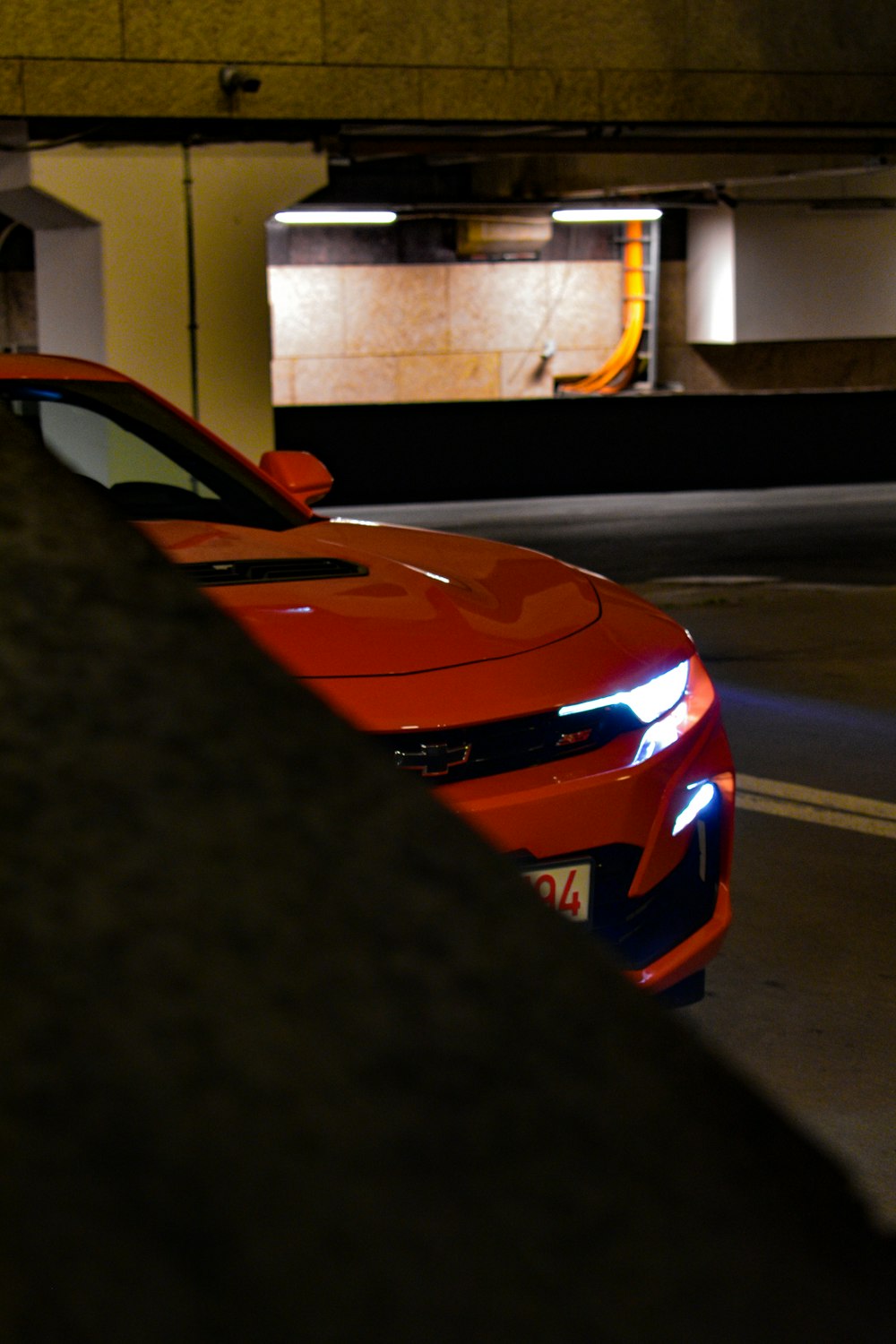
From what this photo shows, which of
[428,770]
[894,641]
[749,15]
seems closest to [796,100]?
[749,15]

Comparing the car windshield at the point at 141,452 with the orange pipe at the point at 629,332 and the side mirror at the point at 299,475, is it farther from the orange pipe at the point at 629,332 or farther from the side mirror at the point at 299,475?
the orange pipe at the point at 629,332

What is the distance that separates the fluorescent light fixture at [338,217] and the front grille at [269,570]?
18168 millimetres

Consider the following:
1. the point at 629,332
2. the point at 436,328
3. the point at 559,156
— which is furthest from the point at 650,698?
the point at 629,332

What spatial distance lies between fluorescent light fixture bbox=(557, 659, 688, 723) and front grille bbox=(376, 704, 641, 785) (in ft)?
0.05

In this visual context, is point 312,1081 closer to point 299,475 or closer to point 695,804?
point 695,804

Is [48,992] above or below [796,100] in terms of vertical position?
below

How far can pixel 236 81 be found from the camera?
13.3m

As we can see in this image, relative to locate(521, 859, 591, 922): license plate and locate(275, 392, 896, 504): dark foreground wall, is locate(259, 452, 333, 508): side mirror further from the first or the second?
locate(275, 392, 896, 504): dark foreground wall

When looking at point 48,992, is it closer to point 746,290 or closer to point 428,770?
point 428,770

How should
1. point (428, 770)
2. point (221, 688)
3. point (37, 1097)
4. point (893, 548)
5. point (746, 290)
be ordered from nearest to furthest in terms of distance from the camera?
point (37, 1097), point (221, 688), point (428, 770), point (893, 548), point (746, 290)

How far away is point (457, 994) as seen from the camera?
61 cm

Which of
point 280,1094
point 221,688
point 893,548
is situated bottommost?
point 893,548

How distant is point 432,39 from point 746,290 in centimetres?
1043

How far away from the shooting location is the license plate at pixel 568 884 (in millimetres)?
2992
